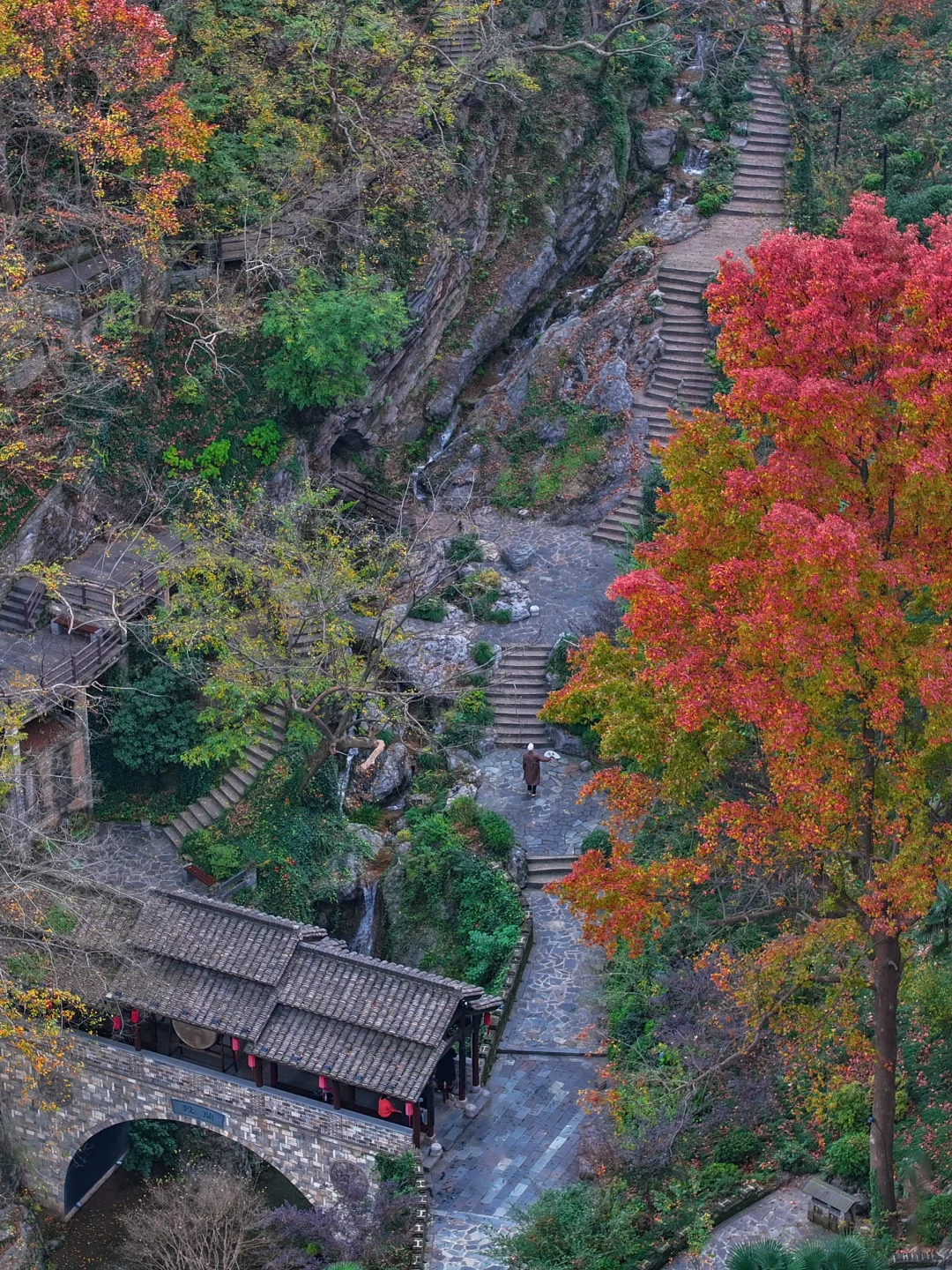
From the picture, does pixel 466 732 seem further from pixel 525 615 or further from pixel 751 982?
pixel 751 982

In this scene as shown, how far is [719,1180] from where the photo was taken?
30.4m

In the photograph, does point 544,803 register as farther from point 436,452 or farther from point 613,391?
point 613,391

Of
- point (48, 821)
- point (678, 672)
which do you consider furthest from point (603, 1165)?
point (48, 821)

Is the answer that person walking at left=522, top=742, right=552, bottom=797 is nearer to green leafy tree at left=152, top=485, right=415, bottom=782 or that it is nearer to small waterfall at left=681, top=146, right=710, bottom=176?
green leafy tree at left=152, top=485, right=415, bottom=782

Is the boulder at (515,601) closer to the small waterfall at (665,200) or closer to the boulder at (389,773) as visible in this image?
the boulder at (389,773)

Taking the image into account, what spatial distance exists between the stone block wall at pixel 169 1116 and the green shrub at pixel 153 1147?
1833 mm

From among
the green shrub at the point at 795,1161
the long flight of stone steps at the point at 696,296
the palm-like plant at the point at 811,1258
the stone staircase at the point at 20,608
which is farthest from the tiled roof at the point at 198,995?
the long flight of stone steps at the point at 696,296

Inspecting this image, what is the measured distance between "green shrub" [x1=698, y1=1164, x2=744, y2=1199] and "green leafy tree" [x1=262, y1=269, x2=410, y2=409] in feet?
77.3

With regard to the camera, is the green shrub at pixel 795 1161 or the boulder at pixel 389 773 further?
the boulder at pixel 389 773

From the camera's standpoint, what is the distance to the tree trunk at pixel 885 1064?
2672 cm

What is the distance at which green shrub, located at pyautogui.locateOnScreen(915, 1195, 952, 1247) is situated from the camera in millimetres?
27297

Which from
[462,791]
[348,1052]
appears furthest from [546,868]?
[348,1052]

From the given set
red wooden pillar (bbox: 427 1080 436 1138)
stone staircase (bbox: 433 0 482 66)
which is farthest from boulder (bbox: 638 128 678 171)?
red wooden pillar (bbox: 427 1080 436 1138)

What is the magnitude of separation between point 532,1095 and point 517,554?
17.6m
